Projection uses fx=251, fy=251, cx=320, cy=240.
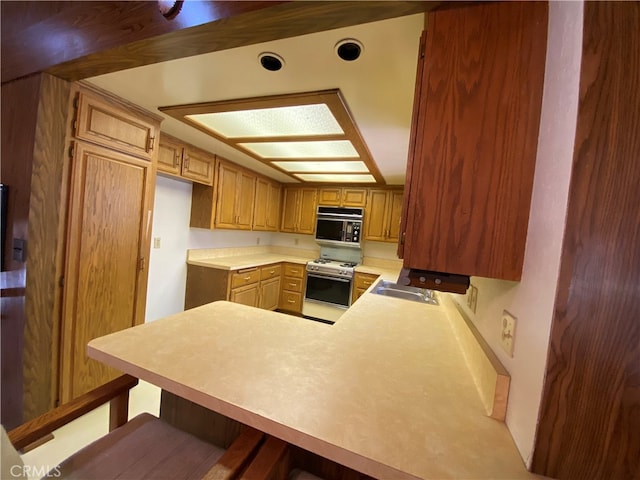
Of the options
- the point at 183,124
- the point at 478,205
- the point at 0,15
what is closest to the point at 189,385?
the point at 478,205

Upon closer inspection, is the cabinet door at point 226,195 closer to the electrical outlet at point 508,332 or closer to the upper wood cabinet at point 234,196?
the upper wood cabinet at point 234,196

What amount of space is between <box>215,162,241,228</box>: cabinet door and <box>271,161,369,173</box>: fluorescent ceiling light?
0.59 meters

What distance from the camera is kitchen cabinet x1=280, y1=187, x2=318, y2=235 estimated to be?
392 cm

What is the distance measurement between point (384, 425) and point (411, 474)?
0.12 metres

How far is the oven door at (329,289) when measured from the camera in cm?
337

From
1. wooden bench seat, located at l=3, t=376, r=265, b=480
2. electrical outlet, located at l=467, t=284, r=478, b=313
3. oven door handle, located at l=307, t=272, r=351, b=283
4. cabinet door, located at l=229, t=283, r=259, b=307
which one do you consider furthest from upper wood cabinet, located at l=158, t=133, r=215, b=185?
electrical outlet, located at l=467, t=284, r=478, b=313

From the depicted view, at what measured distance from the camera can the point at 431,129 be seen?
69 centimetres

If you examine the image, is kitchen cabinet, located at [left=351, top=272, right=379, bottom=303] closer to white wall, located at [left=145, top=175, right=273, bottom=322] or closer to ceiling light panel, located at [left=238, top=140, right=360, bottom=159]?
ceiling light panel, located at [left=238, top=140, right=360, bottom=159]

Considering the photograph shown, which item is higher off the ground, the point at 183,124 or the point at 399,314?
the point at 183,124

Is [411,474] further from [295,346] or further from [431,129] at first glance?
[431,129]

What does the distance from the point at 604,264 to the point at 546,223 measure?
0.12 m

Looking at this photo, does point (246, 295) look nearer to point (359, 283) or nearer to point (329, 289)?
point (329, 289)

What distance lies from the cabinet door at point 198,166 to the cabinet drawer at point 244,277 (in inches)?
42.4

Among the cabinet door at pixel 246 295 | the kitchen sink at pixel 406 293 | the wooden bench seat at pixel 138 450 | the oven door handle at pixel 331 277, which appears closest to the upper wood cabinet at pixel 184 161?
the cabinet door at pixel 246 295
